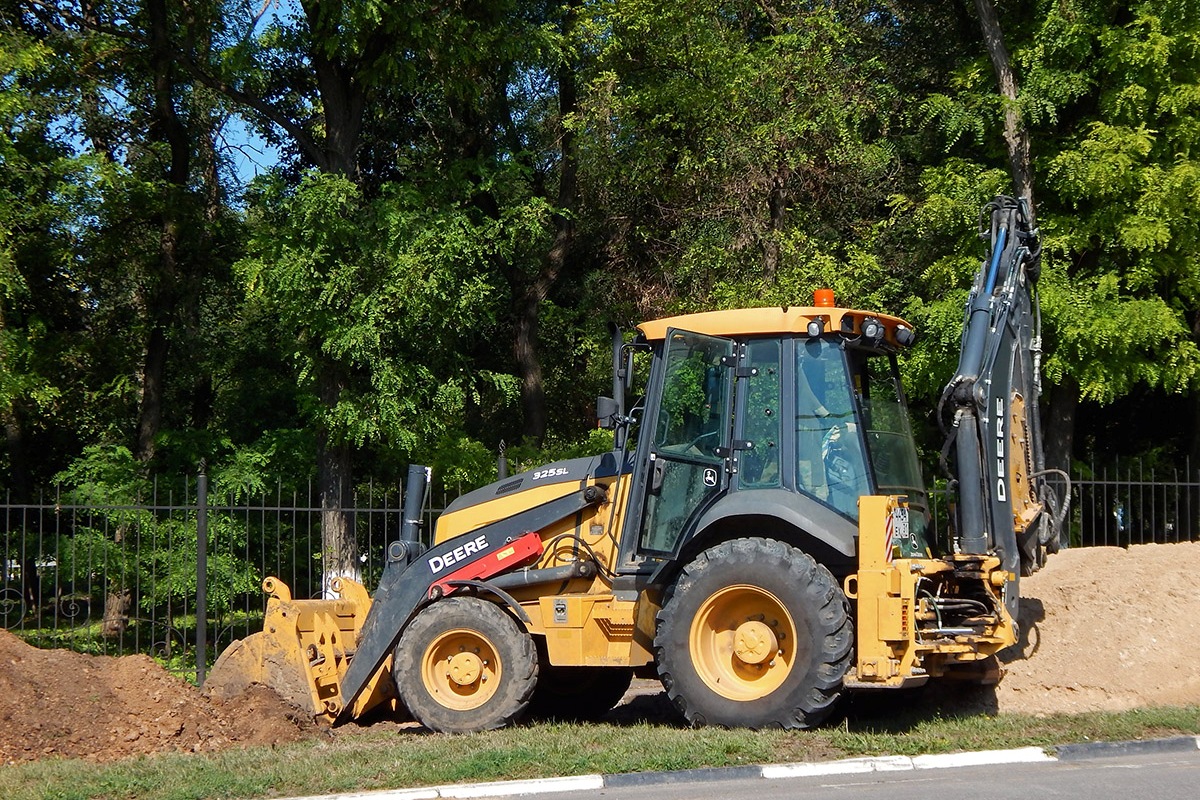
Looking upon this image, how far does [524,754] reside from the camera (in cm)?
809

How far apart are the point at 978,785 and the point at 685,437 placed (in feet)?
10.5

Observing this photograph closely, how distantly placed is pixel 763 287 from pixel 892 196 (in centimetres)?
252

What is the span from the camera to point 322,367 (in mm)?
16984

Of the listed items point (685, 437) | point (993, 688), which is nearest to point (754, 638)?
point (685, 437)

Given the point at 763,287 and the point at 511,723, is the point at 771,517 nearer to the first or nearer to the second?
the point at 511,723

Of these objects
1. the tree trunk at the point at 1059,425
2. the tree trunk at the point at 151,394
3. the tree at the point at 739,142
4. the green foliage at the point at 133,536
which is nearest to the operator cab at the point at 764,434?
the tree at the point at 739,142

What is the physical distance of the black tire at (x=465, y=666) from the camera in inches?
377

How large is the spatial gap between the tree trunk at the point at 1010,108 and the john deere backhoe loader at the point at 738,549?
6.11 metres

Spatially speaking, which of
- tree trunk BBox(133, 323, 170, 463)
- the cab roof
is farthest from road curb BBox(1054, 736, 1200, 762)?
tree trunk BBox(133, 323, 170, 463)

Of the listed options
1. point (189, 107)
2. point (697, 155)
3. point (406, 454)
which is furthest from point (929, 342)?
point (189, 107)

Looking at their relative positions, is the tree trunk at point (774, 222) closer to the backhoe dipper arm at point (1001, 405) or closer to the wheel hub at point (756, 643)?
the backhoe dipper arm at point (1001, 405)

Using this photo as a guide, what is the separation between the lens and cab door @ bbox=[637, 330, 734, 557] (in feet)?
29.8

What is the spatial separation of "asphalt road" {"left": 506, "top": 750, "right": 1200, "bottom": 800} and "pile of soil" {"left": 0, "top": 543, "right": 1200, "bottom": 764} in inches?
65.9

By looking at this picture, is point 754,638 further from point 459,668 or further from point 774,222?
point 774,222
